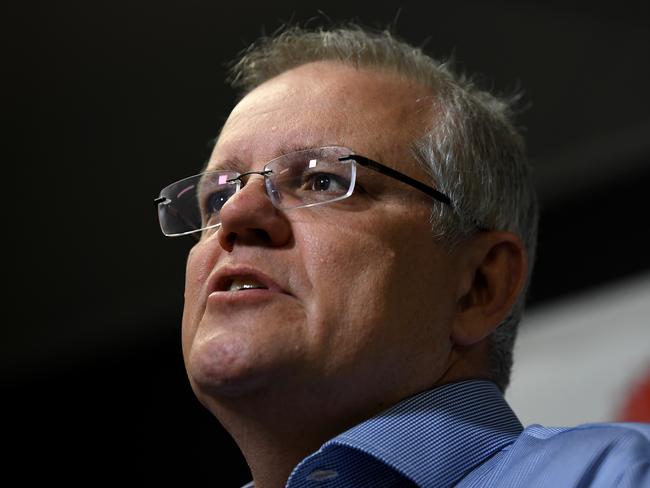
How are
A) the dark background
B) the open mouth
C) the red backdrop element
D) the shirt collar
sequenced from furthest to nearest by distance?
the dark background, the red backdrop element, the open mouth, the shirt collar

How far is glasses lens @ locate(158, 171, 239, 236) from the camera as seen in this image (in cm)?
171

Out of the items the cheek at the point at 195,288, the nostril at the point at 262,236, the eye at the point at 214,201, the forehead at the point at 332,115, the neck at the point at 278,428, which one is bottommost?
the neck at the point at 278,428

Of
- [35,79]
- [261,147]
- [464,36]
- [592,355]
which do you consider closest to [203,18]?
[35,79]

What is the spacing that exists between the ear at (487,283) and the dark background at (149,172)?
5.89 ft

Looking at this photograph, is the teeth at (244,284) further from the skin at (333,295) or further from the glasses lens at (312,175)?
the glasses lens at (312,175)

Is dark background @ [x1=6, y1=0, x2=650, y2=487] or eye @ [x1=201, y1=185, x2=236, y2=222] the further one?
dark background @ [x1=6, y1=0, x2=650, y2=487]

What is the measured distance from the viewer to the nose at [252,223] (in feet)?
4.88

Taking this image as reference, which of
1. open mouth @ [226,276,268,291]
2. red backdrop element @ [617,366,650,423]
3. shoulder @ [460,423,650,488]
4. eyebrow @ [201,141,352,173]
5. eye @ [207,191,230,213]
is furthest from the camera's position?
red backdrop element @ [617,366,650,423]

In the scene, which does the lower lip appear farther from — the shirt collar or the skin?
the shirt collar

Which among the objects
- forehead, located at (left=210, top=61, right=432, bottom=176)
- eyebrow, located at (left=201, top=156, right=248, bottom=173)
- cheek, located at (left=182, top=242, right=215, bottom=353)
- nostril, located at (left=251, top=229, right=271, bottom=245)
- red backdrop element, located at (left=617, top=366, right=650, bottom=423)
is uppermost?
forehead, located at (left=210, top=61, right=432, bottom=176)

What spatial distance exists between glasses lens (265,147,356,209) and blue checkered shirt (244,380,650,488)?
1.15 ft

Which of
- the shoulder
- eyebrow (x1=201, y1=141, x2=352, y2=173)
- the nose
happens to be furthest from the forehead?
the shoulder

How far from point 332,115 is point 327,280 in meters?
0.32

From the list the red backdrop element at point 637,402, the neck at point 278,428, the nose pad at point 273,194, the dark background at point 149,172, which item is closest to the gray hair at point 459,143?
the nose pad at point 273,194
